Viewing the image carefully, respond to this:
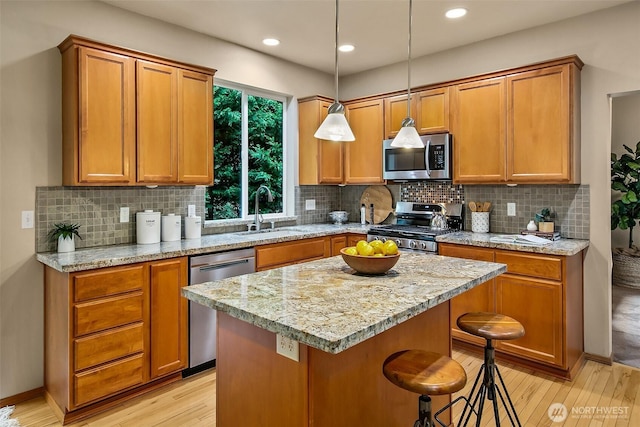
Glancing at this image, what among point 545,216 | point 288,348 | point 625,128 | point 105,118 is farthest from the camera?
point 625,128

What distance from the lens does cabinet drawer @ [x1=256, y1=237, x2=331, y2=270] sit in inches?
136

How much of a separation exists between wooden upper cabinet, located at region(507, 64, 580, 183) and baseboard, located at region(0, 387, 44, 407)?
3887 mm

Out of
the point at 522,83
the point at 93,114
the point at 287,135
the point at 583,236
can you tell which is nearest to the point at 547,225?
the point at 583,236

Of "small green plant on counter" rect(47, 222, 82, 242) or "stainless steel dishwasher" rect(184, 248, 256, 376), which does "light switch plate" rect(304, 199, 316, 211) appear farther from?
"small green plant on counter" rect(47, 222, 82, 242)

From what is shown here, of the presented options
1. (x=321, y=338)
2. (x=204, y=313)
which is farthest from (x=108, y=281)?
(x=321, y=338)

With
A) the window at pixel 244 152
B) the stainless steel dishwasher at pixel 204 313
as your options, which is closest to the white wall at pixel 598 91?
the window at pixel 244 152

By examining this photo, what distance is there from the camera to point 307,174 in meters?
4.59

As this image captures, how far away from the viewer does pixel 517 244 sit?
314 cm

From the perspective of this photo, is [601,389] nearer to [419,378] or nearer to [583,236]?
[583,236]

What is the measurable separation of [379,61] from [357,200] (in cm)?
162

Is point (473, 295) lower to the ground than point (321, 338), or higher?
lower

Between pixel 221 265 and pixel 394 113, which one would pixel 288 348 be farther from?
pixel 394 113

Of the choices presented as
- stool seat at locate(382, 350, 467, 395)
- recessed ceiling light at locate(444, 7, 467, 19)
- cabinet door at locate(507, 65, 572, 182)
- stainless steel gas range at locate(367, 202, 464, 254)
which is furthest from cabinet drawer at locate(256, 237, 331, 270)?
recessed ceiling light at locate(444, 7, 467, 19)

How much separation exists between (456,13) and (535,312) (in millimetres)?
2400
